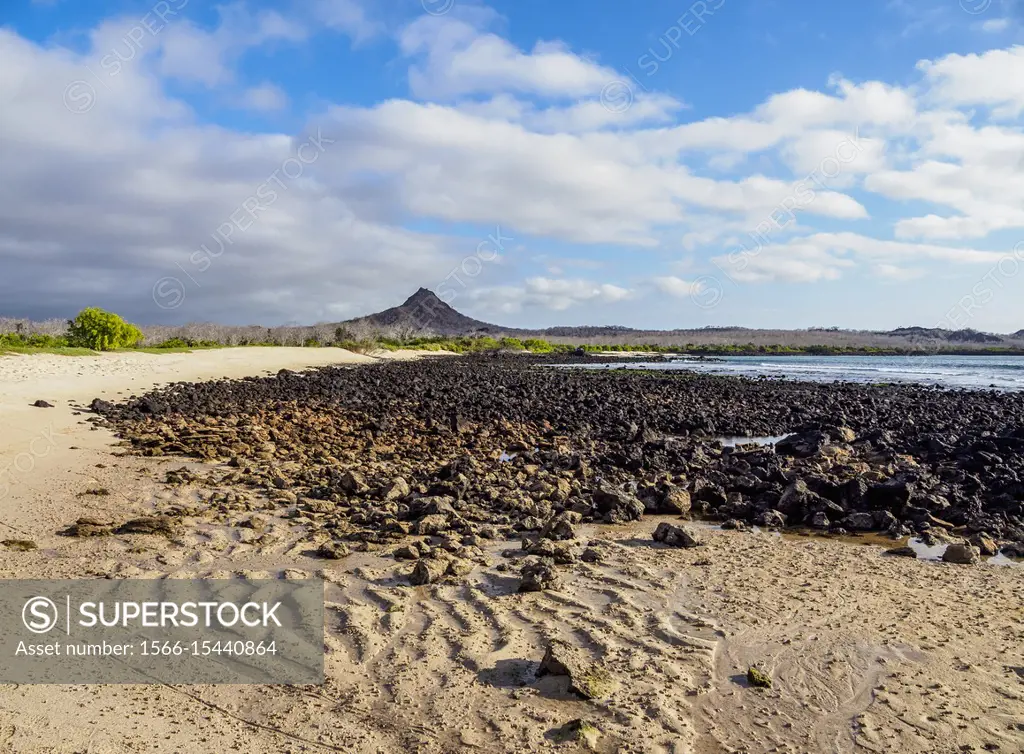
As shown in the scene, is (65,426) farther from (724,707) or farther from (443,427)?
(724,707)

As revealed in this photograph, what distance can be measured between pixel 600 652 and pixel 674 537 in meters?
3.59

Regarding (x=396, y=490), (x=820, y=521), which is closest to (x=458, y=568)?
(x=396, y=490)

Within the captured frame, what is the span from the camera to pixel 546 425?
2044 centimetres

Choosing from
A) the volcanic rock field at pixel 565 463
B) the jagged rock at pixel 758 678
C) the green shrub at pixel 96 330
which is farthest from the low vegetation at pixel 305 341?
the jagged rock at pixel 758 678

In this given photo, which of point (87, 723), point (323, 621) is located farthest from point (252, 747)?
point (323, 621)

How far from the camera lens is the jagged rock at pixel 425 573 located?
23.8ft

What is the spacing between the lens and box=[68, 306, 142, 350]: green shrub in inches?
2184

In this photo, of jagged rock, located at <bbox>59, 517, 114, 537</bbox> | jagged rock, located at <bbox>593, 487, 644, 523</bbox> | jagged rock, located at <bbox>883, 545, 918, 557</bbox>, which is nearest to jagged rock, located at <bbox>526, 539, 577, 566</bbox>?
jagged rock, located at <bbox>593, 487, 644, 523</bbox>

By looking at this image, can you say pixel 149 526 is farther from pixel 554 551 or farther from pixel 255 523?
pixel 554 551

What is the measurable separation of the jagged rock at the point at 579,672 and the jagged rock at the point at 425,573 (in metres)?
2.01

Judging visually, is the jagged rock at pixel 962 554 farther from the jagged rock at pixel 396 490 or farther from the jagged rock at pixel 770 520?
the jagged rock at pixel 396 490

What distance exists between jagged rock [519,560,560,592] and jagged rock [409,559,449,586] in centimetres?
90

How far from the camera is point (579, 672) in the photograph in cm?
520

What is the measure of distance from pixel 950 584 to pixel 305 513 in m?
8.06
